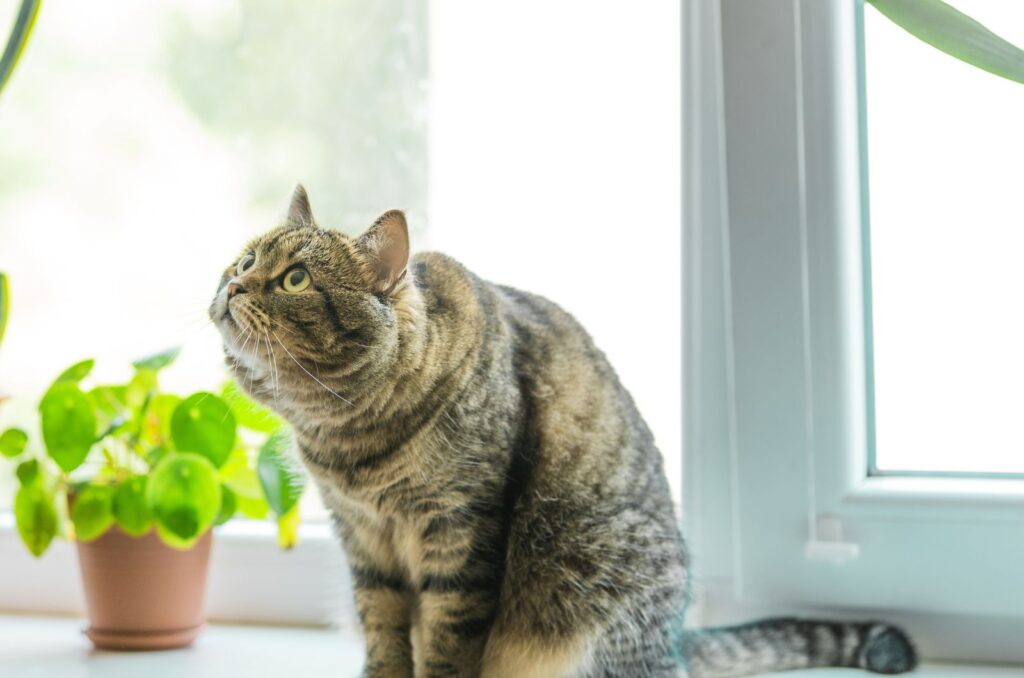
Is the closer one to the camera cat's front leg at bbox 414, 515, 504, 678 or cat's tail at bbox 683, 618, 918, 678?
cat's front leg at bbox 414, 515, 504, 678

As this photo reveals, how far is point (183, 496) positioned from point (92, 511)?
13 cm

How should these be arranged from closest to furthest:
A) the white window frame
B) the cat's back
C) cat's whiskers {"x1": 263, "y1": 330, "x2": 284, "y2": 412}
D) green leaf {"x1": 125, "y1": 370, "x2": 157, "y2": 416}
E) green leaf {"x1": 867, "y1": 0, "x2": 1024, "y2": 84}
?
green leaf {"x1": 867, "y1": 0, "x2": 1024, "y2": 84}
cat's whiskers {"x1": 263, "y1": 330, "x2": 284, "y2": 412}
the cat's back
the white window frame
green leaf {"x1": 125, "y1": 370, "x2": 157, "y2": 416}

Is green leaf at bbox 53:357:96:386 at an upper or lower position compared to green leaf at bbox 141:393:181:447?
upper

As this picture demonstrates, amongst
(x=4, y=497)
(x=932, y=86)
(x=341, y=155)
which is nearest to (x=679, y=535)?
(x=932, y=86)

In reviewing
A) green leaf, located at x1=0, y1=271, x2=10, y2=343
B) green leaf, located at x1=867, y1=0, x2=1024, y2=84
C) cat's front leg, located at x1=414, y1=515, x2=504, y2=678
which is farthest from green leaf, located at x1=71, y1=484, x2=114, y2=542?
green leaf, located at x1=867, y1=0, x2=1024, y2=84

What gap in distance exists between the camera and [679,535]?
116 cm

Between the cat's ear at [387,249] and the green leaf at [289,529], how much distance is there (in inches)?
16.5

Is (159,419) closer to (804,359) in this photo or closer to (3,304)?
(3,304)

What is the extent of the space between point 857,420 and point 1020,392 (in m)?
0.20

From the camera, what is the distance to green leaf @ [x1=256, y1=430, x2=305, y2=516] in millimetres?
1218

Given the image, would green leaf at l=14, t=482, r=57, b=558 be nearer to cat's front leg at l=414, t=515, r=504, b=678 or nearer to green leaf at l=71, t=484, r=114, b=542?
green leaf at l=71, t=484, r=114, b=542

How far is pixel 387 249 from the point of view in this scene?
0.99 m

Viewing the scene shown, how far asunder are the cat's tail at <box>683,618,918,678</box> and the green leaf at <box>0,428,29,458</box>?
31.8 inches

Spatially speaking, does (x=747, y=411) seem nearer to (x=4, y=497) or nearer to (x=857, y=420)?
(x=857, y=420)
